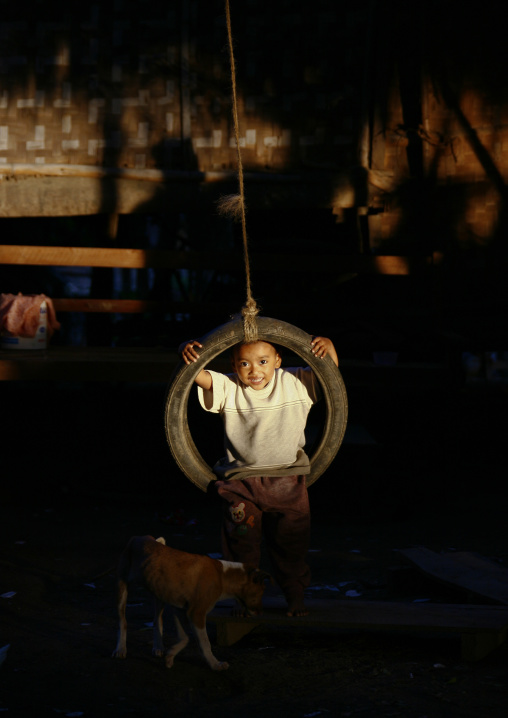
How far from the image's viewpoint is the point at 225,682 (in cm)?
378

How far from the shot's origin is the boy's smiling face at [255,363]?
4191 mm

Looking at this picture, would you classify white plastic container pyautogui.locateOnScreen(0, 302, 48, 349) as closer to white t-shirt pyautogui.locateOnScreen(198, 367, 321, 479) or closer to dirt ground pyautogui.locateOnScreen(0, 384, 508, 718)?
dirt ground pyautogui.locateOnScreen(0, 384, 508, 718)

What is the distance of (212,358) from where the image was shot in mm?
4211

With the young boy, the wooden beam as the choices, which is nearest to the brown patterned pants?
the young boy

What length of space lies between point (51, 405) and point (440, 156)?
6.30 metres

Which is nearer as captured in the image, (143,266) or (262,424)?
(262,424)

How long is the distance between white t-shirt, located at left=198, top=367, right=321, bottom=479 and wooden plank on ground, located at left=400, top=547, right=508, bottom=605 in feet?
4.03

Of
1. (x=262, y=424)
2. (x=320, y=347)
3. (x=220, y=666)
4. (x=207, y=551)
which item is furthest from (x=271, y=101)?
(x=220, y=666)

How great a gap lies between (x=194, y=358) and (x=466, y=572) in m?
2.13

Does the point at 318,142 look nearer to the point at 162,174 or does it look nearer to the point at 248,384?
the point at 162,174

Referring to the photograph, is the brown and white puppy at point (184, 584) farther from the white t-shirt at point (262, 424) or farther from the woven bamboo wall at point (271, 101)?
the woven bamboo wall at point (271, 101)

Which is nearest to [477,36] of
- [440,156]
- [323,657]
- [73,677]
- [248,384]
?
[440,156]

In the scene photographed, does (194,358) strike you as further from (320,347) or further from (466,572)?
(466,572)

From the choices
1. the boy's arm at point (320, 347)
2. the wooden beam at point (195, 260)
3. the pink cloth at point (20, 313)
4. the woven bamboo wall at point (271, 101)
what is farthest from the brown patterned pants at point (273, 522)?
the woven bamboo wall at point (271, 101)
